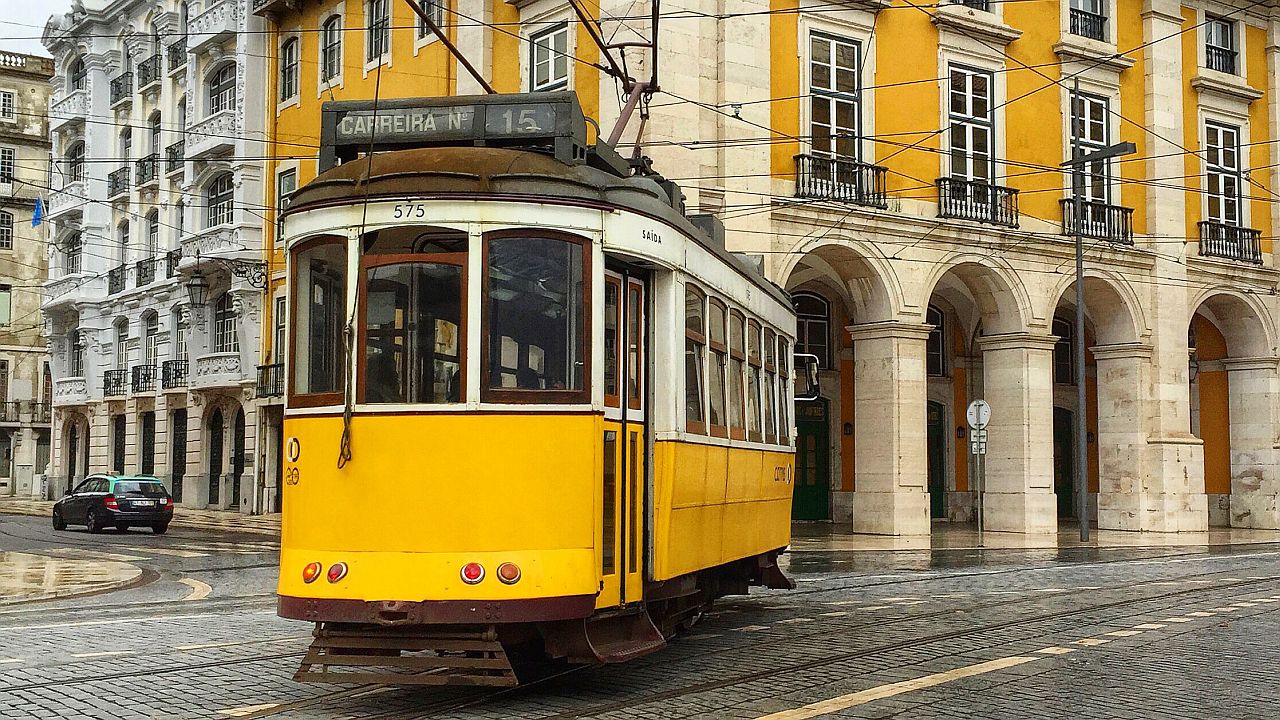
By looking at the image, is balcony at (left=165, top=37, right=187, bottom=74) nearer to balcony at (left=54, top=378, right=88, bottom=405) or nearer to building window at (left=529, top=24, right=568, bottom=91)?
balcony at (left=54, top=378, right=88, bottom=405)

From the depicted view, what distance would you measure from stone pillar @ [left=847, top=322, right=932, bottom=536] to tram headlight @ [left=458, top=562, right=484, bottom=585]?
70.4ft

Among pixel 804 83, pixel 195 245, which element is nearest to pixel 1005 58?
pixel 804 83

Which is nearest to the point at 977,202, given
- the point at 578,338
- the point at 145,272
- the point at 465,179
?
the point at 578,338

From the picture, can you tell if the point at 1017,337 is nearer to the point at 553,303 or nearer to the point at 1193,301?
the point at 1193,301

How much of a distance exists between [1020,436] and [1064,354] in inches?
402

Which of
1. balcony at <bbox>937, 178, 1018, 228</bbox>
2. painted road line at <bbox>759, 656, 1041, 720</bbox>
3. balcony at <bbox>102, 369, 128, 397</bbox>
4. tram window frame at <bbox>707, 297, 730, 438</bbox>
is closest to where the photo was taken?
painted road line at <bbox>759, 656, 1041, 720</bbox>

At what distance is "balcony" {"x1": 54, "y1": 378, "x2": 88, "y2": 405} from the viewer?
51.3 meters

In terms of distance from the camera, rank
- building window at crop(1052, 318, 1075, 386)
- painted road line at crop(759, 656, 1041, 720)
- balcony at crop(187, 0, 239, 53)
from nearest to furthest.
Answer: painted road line at crop(759, 656, 1041, 720) < building window at crop(1052, 318, 1075, 386) < balcony at crop(187, 0, 239, 53)

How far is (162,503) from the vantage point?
31.7 meters

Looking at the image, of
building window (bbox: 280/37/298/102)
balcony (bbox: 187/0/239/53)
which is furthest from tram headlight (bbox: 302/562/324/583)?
balcony (bbox: 187/0/239/53)

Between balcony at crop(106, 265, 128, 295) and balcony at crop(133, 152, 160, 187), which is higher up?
balcony at crop(133, 152, 160, 187)

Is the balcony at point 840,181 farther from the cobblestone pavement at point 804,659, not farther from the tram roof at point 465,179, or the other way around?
the tram roof at point 465,179

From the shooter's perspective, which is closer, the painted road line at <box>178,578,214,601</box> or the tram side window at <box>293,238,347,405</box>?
the tram side window at <box>293,238,347,405</box>

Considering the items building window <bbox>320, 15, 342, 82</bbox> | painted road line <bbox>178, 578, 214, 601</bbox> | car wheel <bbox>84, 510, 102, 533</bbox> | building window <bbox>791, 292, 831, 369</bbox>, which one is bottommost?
painted road line <bbox>178, 578, 214, 601</bbox>
